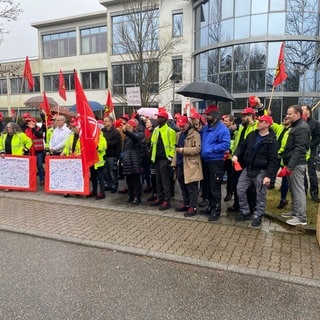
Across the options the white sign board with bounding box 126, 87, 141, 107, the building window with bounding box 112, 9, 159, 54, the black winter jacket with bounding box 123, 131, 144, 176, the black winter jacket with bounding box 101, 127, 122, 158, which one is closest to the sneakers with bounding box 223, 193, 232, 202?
the black winter jacket with bounding box 123, 131, 144, 176

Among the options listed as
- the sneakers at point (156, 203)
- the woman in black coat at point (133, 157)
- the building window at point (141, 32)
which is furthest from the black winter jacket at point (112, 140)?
Answer: the building window at point (141, 32)

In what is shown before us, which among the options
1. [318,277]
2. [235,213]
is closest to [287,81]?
[235,213]

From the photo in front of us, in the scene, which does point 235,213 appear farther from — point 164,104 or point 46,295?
point 164,104

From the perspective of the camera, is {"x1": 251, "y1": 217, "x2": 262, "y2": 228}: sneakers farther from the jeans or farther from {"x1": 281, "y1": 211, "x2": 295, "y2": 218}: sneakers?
the jeans

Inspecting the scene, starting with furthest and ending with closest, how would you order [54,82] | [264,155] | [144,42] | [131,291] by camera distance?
[54,82]
[144,42]
[264,155]
[131,291]

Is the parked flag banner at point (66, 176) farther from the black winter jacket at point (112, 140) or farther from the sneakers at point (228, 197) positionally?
the sneakers at point (228, 197)

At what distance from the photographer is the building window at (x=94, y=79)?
30936mm

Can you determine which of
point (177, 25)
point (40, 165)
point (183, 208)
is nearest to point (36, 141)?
point (40, 165)

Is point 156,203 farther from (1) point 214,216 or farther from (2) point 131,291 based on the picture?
(2) point 131,291

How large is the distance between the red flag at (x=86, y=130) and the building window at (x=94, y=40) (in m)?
25.7

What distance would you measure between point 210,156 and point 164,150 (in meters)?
1.10

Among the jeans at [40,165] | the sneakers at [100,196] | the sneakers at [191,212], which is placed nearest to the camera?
the sneakers at [191,212]

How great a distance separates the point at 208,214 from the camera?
6402mm

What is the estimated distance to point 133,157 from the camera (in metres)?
7.10
